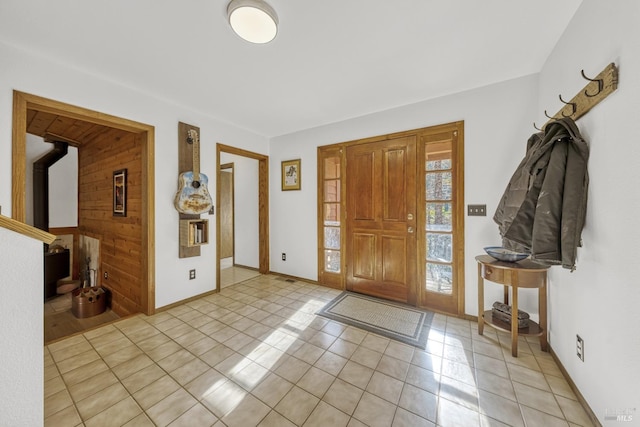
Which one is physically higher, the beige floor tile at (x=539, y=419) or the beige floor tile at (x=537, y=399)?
the beige floor tile at (x=537, y=399)

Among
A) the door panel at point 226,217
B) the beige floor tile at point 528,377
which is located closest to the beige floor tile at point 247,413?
the beige floor tile at point 528,377

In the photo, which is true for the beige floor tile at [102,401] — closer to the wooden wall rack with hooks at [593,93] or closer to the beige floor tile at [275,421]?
the beige floor tile at [275,421]

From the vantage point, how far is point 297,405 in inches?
54.6

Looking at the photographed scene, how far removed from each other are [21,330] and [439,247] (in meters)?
3.01

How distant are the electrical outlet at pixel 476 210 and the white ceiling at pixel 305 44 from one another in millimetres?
1205

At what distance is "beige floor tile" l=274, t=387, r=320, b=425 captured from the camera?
1312mm

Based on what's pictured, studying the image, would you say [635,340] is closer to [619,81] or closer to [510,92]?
[619,81]

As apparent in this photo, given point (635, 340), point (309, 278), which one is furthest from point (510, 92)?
point (309, 278)

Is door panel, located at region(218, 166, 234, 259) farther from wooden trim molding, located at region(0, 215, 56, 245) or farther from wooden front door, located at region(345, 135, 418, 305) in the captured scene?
wooden trim molding, located at region(0, 215, 56, 245)

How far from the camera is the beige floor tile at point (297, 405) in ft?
4.31

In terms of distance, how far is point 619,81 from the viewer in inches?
42.9

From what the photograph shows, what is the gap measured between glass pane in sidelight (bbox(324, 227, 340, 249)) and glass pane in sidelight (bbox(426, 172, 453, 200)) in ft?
4.30

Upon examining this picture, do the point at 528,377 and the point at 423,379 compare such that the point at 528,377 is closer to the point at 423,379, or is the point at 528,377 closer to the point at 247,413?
the point at 423,379

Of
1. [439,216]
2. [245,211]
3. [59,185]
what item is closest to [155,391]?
[439,216]
